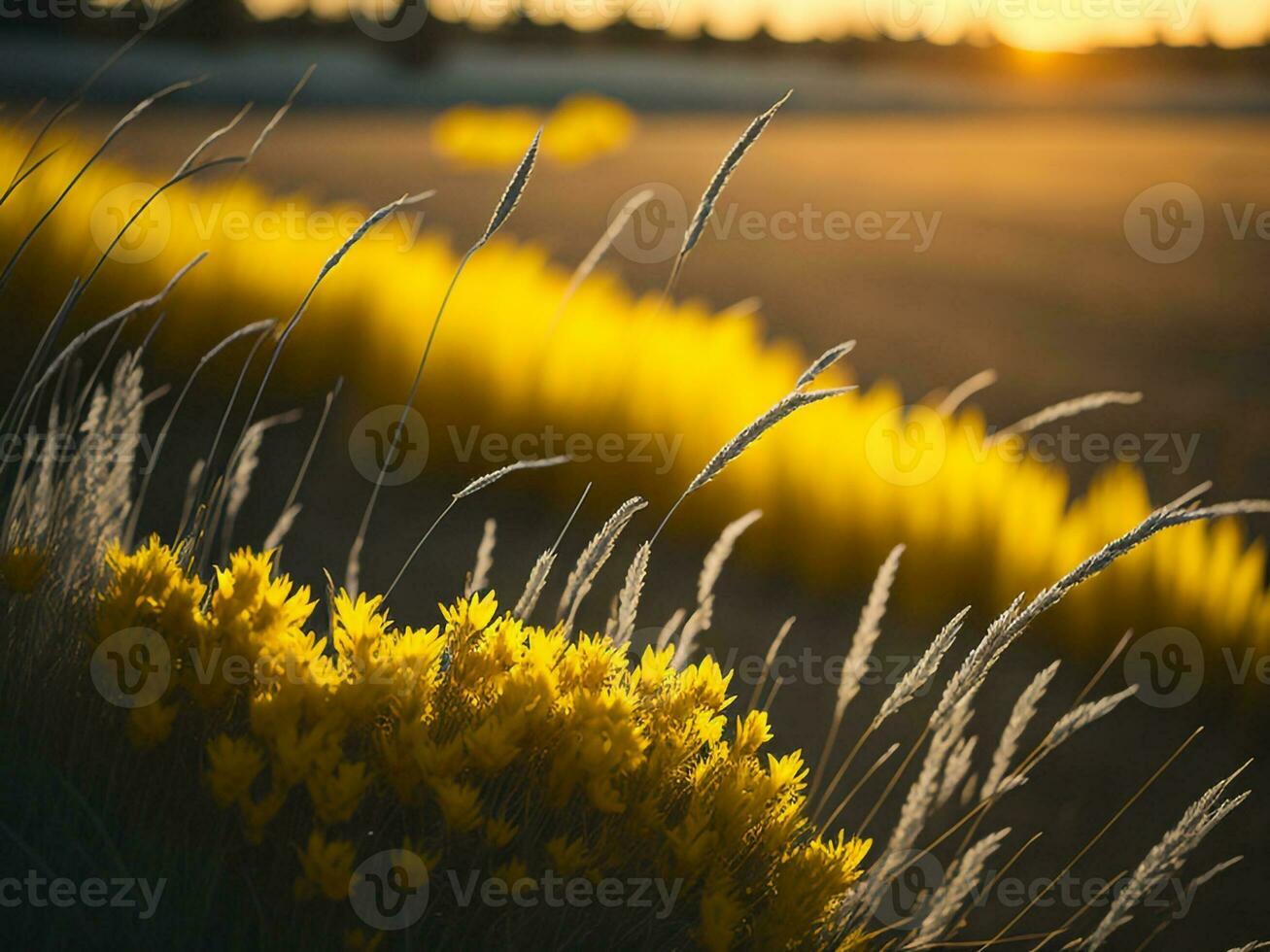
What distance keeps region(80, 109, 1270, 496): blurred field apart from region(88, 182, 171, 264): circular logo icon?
2.39 meters

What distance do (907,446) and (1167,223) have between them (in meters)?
4.35

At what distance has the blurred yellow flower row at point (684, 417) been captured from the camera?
3.24 meters

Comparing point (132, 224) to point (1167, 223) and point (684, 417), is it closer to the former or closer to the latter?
point (684, 417)

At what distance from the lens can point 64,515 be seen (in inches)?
76.8

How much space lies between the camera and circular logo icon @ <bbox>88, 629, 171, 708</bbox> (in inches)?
53.7

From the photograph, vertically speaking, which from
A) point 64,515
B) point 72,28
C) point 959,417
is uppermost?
point 72,28

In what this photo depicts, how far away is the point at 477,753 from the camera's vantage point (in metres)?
1.29

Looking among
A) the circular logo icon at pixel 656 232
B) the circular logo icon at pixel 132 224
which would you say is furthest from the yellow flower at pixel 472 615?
the circular logo icon at pixel 656 232

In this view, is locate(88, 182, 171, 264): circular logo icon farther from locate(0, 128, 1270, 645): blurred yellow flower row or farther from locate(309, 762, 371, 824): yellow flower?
locate(309, 762, 371, 824): yellow flower

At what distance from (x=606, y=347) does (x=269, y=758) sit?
2.84 m

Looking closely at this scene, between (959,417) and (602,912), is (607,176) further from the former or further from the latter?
(602,912)

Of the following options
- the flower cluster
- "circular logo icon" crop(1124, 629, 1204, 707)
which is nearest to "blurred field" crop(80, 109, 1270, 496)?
"circular logo icon" crop(1124, 629, 1204, 707)

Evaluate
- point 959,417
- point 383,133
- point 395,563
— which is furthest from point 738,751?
point 383,133

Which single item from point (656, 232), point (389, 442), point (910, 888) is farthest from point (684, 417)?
point (656, 232)
